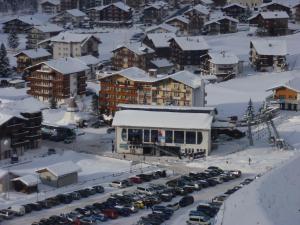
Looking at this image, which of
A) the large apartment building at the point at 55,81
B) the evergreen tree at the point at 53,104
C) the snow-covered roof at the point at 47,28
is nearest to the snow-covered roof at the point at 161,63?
the large apartment building at the point at 55,81

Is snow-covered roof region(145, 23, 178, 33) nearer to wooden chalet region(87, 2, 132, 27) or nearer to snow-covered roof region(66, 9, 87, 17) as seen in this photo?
wooden chalet region(87, 2, 132, 27)

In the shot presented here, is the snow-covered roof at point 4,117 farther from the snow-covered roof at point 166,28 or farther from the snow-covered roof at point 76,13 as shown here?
the snow-covered roof at point 76,13

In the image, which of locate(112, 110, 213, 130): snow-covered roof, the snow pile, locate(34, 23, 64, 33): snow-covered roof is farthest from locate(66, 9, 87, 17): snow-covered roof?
the snow pile

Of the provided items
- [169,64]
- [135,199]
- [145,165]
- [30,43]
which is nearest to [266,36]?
[169,64]

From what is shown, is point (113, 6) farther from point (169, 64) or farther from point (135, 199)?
point (135, 199)

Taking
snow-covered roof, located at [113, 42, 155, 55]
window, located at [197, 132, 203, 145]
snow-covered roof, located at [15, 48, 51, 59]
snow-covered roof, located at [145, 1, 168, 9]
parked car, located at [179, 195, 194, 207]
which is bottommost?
parked car, located at [179, 195, 194, 207]

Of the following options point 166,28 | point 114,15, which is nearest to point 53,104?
point 166,28

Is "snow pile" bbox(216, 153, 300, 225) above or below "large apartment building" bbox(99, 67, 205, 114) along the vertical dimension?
below
